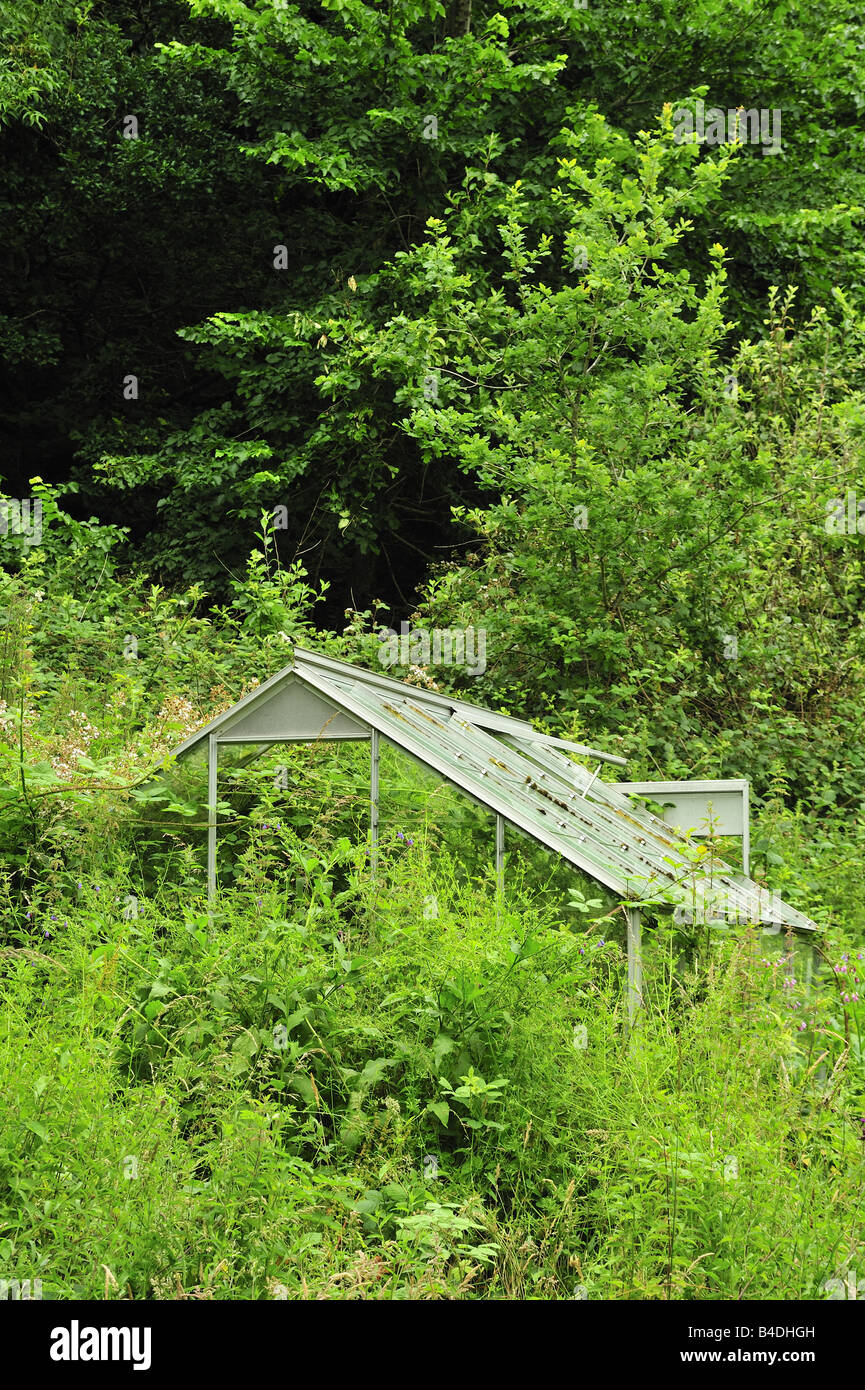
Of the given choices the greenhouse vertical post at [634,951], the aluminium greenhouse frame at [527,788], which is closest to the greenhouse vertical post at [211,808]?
the aluminium greenhouse frame at [527,788]

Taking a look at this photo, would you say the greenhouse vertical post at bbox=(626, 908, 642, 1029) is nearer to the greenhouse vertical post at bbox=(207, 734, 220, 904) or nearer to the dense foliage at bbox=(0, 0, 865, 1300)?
the dense foliage at bbox=(0, 0, 865, 1300)

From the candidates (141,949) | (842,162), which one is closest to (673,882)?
(141,949)

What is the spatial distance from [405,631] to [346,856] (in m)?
6.52

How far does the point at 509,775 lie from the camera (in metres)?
6.21

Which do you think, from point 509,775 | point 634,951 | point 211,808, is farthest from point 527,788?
point 211,808

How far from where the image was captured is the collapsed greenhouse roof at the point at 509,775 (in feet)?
17.7

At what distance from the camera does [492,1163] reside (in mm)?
4234

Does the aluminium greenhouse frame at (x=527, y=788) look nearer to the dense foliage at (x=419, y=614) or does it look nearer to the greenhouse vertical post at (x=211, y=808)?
the greenhouse vertical post at (x=211, y=808)

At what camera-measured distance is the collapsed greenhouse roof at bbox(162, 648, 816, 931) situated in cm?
539

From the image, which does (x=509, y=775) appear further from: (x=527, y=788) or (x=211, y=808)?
(x=211, y=808)

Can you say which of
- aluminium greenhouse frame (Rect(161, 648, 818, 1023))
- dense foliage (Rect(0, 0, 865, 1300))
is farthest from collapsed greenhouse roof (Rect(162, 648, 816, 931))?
dense foliage (Rect(0, 0, 865, 1300))

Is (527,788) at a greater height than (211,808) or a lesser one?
greater

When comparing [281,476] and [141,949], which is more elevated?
[281,476]

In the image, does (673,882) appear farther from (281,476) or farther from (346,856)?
(281,476)
